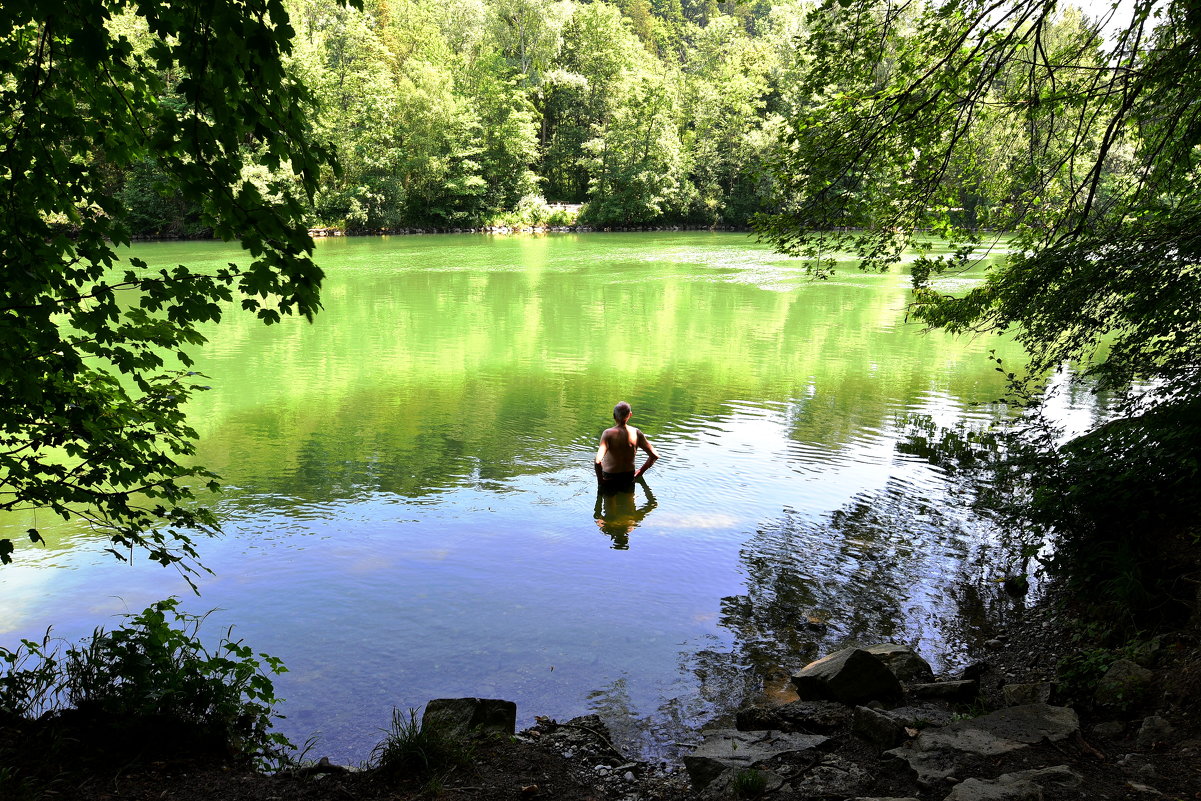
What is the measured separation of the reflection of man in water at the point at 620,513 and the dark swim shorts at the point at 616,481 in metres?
0.05

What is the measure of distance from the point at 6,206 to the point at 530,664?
4.13 metres

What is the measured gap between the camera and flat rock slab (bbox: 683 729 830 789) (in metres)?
3.86

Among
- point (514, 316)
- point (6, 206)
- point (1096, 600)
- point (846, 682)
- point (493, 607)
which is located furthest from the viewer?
point (514, 316)

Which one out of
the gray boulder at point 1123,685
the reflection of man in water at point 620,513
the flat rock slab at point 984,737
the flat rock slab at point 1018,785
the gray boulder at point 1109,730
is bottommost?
the reflection of man in water at point 620,513

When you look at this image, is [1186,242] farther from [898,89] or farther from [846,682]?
[846,682]

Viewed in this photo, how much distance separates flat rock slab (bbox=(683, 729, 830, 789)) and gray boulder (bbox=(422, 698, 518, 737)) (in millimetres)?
1046

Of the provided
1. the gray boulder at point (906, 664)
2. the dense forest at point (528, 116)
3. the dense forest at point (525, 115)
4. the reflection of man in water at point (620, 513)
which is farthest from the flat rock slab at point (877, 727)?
the dense forest at point (525, 115)

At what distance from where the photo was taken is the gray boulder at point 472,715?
4270 mm

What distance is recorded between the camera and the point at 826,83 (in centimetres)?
680

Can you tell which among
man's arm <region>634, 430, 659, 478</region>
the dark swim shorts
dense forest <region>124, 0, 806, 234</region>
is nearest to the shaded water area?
the dark swim shorts

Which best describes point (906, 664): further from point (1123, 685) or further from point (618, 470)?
point (618, 470)

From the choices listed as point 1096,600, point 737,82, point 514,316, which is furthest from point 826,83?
point 737,82

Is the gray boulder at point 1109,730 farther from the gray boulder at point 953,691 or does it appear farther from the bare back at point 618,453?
the bare back at point 618,453

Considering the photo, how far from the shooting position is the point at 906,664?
16.9 feet
